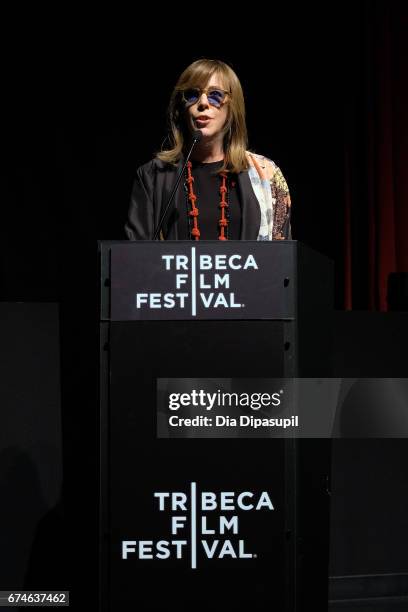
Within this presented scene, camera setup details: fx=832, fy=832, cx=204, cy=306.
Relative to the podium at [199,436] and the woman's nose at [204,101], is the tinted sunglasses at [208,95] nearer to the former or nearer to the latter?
the woman's nose at [204,101]

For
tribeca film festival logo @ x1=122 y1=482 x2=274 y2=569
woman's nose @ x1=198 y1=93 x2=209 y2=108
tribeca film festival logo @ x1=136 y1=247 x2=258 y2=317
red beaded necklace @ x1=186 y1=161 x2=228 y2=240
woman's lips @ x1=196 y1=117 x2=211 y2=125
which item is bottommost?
tribeca film festival logo @ x1=122 y1=482 x2=274 y2=569

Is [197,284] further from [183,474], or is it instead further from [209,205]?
[209,205]

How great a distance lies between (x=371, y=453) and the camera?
7.29 feet

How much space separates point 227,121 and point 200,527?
2.89 ft

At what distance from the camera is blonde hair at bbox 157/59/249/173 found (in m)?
1.73

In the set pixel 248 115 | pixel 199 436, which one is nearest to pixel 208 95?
pixel 199 436

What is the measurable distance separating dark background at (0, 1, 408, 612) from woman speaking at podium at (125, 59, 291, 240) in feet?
5.81

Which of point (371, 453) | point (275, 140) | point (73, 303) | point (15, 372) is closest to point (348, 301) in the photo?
point (275, 140)

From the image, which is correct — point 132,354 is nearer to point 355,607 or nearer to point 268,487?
point 268,487

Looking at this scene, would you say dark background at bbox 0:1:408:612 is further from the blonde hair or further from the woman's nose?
the woman's nose

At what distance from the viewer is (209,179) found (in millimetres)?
1799

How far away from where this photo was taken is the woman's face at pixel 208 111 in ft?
5.62

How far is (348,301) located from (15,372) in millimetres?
2082

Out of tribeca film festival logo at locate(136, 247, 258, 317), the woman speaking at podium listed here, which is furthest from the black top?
tribeca film festival logo at locate(136, 247, 258, 317)
